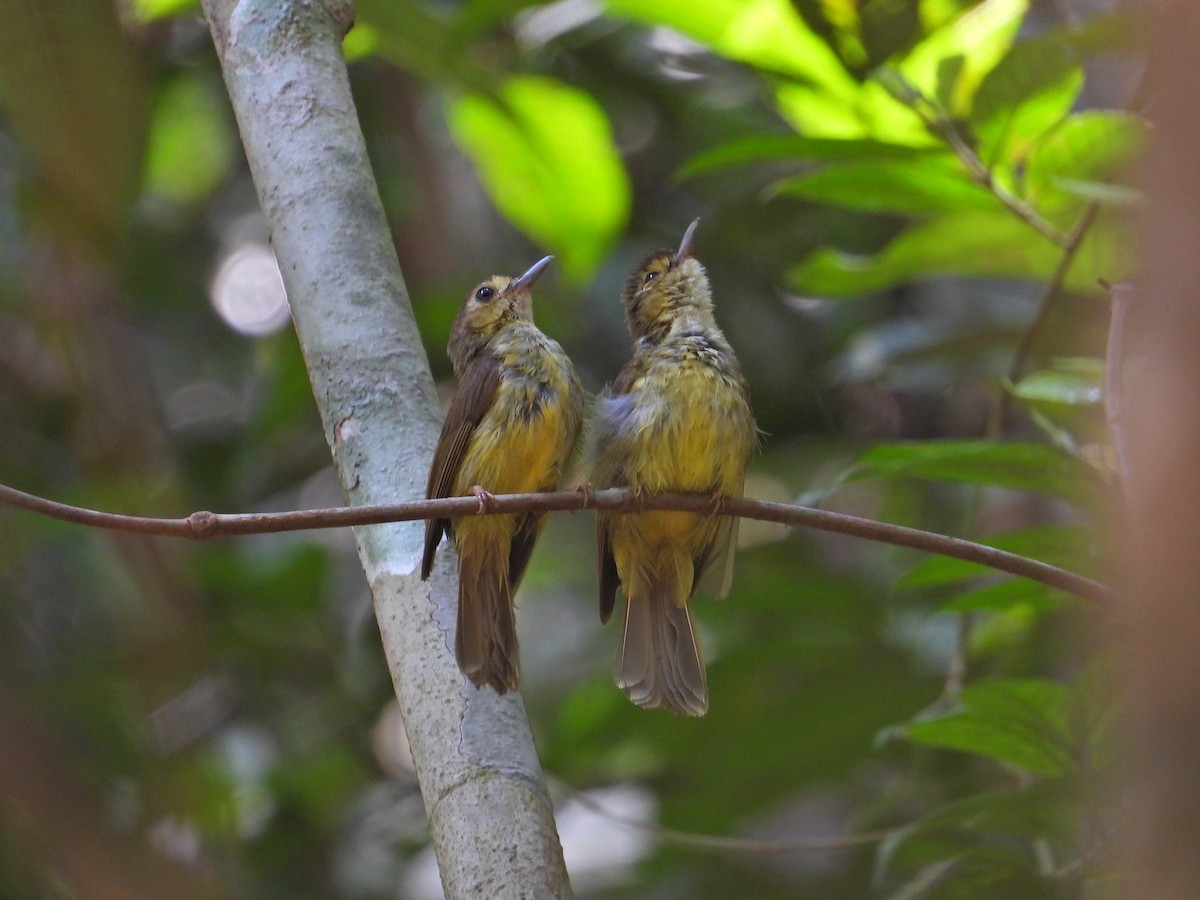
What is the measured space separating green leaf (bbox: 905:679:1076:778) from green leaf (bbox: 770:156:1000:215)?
1.18 m

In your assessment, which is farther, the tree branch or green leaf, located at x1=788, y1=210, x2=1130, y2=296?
green leaf, located at x1=788, y1=210, x2=1130, y2=296

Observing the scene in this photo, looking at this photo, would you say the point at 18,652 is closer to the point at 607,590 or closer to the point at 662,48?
the point at 607,590

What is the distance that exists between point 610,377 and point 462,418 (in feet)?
7.03

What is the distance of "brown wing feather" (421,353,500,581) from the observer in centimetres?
264

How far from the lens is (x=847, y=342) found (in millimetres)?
5227

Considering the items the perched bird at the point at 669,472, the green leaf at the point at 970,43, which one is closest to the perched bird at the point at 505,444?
the perched bird at the point at 669,472

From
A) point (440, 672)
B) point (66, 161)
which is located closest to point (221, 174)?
point (66, 161)

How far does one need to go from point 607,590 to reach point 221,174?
378 cm

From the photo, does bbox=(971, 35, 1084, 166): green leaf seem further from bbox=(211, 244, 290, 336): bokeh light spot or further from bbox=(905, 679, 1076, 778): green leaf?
bbox=(211, 244, 290, 336): bokeh light spot

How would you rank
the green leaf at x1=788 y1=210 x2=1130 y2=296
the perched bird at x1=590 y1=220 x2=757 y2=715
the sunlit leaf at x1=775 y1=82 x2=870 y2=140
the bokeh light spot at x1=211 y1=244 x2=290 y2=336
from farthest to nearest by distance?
the bokeh light spot at x1=211 y1=244 x2=290 y2=336
the green leaf at x1=788 y1=210 x2=1130 y2=296
the sunlit leaf at x1=775 y1=82 x2=870 y2=140
the perched bird at x1=590 y1=220 x2=757 y2=715

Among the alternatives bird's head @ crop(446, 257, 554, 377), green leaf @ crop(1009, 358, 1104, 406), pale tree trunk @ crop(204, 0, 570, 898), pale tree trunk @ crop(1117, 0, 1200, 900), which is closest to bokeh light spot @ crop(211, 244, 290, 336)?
bird's head @ crop(446, 257, 554, 377)

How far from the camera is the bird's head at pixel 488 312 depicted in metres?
3.79

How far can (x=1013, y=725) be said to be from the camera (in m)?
2.77

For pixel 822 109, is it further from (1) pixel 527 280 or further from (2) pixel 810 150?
(1) pixel 527 280
